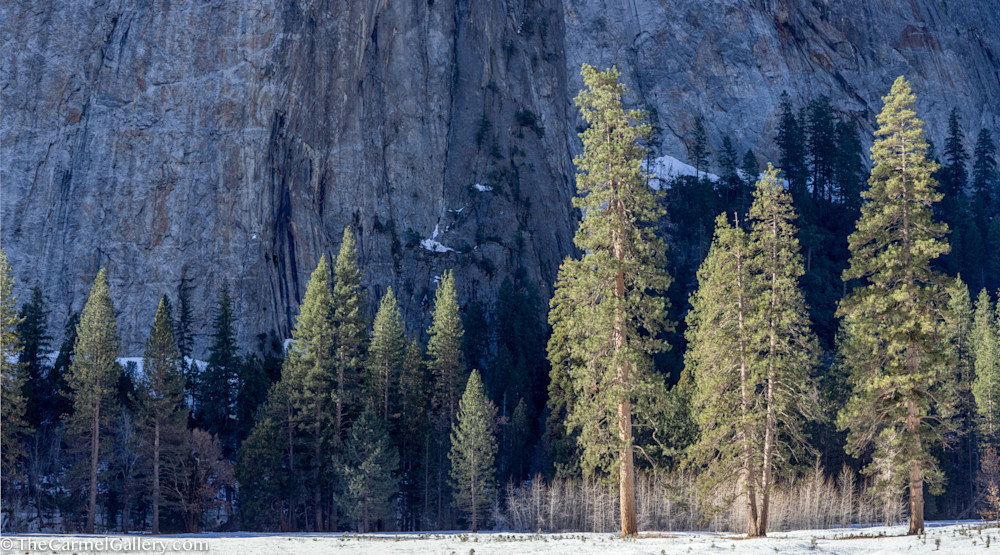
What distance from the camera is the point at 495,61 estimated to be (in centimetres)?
10006

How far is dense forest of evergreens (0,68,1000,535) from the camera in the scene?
2717cm

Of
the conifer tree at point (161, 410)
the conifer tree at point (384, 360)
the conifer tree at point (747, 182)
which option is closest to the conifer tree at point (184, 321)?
the conifer tree at point (161, 410)

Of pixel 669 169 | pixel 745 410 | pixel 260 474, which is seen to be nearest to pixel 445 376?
pixel 260 474

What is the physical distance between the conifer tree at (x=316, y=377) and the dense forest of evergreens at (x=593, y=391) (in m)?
0.17

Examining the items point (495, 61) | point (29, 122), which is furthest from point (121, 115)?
point (495, 61)

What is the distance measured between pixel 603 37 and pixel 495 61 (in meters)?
31.8

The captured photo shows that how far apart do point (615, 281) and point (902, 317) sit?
27.5 ft

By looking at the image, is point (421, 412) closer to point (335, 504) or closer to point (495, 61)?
point (335, 504)

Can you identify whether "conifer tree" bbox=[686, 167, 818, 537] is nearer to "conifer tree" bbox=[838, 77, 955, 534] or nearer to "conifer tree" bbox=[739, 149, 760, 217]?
"conifer tree" bbox=[838, 77, 955, 534]

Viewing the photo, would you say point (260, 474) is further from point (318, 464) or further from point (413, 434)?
point (413, 434)

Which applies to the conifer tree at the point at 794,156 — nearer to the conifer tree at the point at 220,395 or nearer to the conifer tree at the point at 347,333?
the conifer tree at the point at 347,333

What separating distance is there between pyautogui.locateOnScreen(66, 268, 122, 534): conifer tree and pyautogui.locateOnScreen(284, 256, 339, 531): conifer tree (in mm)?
9273

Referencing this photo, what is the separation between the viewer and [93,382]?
4750 centimetres

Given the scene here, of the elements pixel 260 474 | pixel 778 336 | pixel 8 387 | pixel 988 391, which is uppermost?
pixel 778 336
